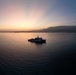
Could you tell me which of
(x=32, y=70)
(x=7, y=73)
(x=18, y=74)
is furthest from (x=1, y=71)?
(x=32, y=70)

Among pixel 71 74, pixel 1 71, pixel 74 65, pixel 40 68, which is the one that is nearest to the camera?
pixel 71 74

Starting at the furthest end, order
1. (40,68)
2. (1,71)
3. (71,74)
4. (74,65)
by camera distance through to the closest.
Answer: (74,65) → (40,68) → (1,71) → (71,74)

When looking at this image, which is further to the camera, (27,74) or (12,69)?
(12,69)

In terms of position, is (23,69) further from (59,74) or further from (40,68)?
(59,74)

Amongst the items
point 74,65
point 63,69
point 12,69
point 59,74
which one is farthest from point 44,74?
point 74,65


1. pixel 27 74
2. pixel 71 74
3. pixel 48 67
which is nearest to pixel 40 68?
pixel 48 67

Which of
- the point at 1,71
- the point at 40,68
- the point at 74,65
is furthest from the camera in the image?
the point at 74,65

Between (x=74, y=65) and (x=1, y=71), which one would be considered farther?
(x=74, y=65)

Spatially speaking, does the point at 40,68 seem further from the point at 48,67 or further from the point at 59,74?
the point at 59,74
